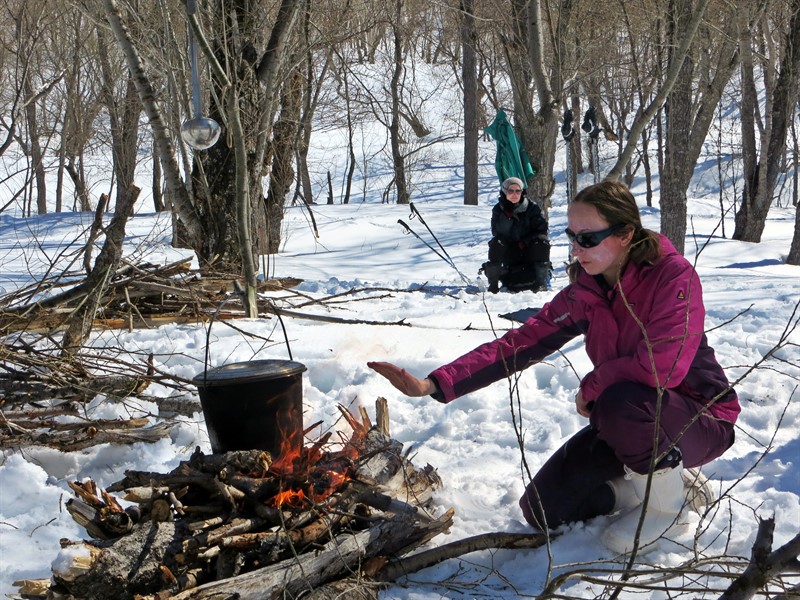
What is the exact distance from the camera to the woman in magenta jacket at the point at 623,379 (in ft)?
8.67

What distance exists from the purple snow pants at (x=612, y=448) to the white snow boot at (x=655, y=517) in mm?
75

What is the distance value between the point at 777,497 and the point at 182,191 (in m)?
5.99

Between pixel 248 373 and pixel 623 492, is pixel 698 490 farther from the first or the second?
pixel 248 373

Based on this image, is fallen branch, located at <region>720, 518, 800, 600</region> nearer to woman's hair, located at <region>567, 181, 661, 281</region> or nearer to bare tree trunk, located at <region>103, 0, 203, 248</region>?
woman's hair, located at <region>567, 181, 661, 281</region>

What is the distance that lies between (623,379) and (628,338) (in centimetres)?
18

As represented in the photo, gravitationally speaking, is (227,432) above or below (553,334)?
below

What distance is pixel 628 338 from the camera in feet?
9.25

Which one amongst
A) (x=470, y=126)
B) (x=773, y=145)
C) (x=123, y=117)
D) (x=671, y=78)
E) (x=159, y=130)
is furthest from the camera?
(x=470, y=126)

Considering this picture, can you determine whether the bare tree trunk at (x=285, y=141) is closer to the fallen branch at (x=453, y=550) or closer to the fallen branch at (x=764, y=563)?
the fallen branch at (x=453, y=550)

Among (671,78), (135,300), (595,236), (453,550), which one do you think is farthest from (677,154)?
(453,550)

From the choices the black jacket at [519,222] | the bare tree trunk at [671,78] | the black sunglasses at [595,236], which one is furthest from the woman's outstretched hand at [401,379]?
the black jacket at [519,222]

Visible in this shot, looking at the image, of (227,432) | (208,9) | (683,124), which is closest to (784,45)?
(683,124)

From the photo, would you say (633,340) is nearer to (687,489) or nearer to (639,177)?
(687,489)

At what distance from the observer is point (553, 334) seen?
3.07 meters
